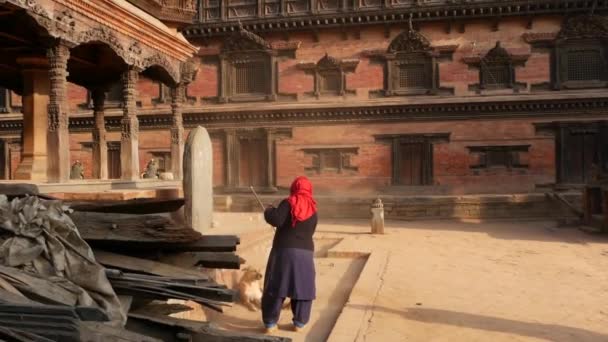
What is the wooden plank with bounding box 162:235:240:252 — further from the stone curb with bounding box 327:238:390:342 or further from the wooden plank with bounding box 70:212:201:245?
the stone curb with bounding box 327:238:390:342

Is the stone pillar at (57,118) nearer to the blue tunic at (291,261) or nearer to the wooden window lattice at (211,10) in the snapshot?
the blue tunic at (291,261)

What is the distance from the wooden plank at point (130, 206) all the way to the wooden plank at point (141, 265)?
1.81 feet

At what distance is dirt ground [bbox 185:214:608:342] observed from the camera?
481 cm

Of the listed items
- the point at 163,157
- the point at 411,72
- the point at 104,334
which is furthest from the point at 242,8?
the point at 104,334

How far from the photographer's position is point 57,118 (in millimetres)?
7742

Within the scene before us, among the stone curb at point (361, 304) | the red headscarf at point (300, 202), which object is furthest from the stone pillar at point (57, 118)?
the stone curb at point (361, 304)

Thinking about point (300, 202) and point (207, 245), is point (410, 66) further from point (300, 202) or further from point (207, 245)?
point (207, 245)

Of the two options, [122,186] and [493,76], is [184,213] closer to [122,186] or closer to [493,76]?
[122,186]

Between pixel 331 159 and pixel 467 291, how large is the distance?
14051 millimetres

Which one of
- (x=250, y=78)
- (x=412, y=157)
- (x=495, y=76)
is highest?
(x=250, y=78)

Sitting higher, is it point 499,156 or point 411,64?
point 411,64

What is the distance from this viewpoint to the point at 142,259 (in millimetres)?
3471

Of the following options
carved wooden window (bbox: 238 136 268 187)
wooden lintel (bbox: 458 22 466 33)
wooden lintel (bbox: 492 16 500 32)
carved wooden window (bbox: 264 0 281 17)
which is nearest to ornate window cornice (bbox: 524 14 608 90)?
wooden lintel (bbox: 492 16 500 32)

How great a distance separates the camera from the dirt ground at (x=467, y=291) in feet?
15.8
